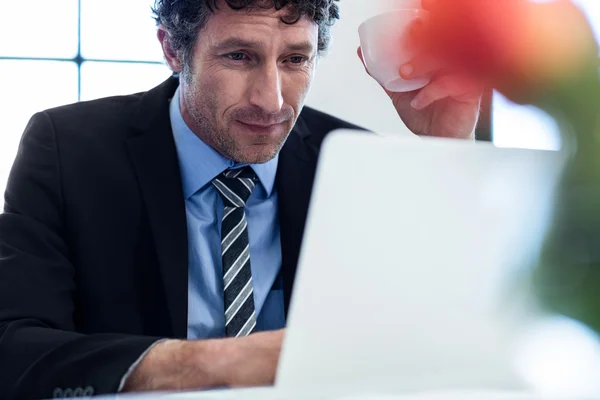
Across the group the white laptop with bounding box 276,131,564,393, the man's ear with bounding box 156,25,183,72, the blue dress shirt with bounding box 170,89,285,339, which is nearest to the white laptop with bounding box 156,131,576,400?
the white laptop with bounding box 276,131,564,393

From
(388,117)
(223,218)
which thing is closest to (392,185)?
(223,218)

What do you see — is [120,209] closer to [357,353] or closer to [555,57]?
[357,353]

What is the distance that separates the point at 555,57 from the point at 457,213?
11 cm

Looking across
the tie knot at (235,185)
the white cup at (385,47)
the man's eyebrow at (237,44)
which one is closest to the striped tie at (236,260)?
the tie knot at (235,185)

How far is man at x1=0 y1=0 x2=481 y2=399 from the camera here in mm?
1354

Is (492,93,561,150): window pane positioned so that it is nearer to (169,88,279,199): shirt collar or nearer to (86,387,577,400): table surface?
(86,387,577,400): table surface

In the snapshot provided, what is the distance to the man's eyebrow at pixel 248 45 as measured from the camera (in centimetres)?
141

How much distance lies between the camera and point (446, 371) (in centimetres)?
43

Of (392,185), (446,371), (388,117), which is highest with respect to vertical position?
(392,185)

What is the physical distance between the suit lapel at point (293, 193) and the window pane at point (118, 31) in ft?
4.10

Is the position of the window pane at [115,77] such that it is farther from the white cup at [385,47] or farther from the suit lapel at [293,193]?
the white cup at [385,47]

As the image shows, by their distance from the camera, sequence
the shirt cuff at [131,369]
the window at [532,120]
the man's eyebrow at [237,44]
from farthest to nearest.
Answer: the man's eyebrow at [237,44] → the shirt cuff at [131,369] → the window at [532,120]

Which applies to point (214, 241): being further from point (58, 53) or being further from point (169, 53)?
point (58, 53)

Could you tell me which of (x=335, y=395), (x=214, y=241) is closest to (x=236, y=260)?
(x=214, y=241)
